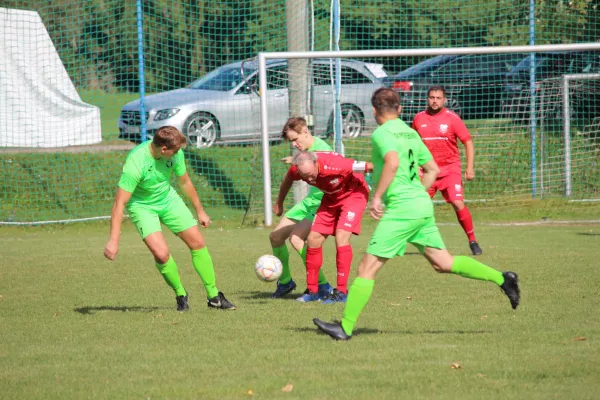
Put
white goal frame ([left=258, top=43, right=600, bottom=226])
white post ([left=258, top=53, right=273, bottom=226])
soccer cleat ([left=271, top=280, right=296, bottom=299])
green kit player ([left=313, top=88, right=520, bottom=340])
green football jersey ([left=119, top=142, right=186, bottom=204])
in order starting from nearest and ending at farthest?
1. green kit player ([left=313, top=88, right=520, bottom=340])
2. green football jersey ([left=119, top=142, right=186, bottom=204])
3. soccer cleat ([left=271, top=280, right=296, bottom=299])
4. white goal frame ([left=258, top=43, right=600, bottom=226])
5. white post ([left=258, top=53, right=273, bottom=226])

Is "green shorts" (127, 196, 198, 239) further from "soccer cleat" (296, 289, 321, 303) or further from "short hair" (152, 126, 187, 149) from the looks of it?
"soccer cleat" (296, 289, 321, 303)

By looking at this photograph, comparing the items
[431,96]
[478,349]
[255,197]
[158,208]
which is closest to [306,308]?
[158,208]

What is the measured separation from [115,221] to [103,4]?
11312mm

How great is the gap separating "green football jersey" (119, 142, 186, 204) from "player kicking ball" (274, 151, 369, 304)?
1144 millimetres

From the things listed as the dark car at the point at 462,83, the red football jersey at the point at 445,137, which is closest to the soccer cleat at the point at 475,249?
the red football jersey at the point at 445,137

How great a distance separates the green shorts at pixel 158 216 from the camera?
7617 mm

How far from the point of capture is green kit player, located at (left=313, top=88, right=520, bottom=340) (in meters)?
6.15

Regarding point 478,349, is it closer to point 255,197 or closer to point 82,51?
point 255,197

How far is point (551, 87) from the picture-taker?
52.5ft

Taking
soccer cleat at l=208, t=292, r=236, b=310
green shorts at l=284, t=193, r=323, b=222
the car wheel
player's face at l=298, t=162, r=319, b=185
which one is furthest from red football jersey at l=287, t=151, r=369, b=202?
the car wheel

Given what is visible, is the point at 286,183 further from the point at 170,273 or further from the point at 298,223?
the point at 170,273

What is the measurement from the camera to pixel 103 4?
57.8ft

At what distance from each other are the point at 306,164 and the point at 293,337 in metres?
1.60

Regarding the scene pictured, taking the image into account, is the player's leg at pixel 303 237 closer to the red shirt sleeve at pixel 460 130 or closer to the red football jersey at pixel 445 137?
the red football jersey at pixel 445 137
